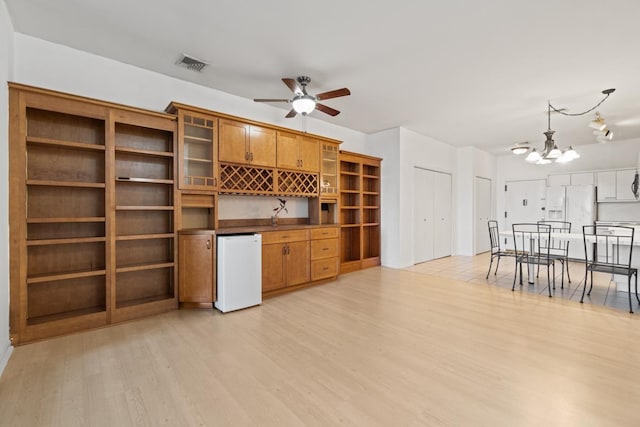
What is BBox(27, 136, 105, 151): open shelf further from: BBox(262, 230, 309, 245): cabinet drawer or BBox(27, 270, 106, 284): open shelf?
BBox(262, 230, 309, 245): cabinet drawer

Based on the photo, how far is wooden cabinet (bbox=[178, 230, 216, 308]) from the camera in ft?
11.0

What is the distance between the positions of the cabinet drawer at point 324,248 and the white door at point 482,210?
4663 millimetres

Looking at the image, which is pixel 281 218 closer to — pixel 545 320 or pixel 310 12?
pixel 310 12

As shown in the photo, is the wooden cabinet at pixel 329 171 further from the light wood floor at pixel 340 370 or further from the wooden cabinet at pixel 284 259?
the light wood floor at pixel 340 370

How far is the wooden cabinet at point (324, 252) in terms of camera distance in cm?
443

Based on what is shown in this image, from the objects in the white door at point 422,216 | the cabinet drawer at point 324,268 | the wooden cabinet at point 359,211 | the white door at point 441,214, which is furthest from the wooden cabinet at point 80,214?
the white door at point 441,214

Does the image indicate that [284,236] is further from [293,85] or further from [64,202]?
[64,202]

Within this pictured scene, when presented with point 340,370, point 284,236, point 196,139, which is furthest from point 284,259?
point 340,370

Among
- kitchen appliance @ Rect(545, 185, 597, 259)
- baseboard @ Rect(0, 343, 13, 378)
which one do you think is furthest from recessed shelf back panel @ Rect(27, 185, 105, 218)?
kitchen appliance @ Rect(545, 185, 597, 259)

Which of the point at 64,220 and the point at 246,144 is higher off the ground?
the point at 246,144

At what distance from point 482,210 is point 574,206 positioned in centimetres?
191

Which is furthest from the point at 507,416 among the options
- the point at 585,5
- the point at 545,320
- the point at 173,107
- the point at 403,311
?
the point at 173,107

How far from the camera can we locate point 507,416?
1.63 m

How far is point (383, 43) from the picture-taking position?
2832 millimetres
